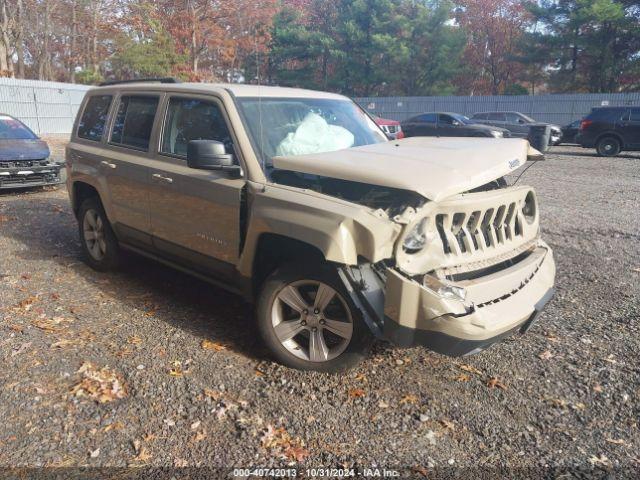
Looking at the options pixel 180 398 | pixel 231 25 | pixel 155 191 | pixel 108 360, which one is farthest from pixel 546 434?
pixel 231 25

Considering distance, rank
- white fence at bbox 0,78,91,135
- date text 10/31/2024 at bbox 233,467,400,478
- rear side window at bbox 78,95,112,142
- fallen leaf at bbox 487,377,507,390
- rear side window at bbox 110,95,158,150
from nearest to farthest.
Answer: date text 10/31/2024 at bbox 233,467,400,478 → fallen leaf at bbox 487,377,507,390 → rear side window at bbox 110,95,158,150 → rear side window at bbox 78,95,112,142 → white fence at bbox 0,78,91,135

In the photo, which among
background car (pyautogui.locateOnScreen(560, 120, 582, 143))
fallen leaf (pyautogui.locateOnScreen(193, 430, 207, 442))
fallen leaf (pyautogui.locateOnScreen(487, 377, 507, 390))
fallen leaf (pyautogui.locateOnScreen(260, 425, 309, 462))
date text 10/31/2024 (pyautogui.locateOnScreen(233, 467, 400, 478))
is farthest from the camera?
background car (pyautogui.locateOnScreen(560, 120, 582, 143))

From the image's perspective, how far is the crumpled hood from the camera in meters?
2.91

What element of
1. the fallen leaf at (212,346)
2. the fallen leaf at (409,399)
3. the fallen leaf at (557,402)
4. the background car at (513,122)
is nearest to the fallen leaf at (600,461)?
the fallen leaf at (557,402)

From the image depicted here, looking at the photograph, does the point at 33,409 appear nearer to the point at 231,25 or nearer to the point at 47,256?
the point at 47,256

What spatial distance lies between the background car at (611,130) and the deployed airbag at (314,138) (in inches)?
653

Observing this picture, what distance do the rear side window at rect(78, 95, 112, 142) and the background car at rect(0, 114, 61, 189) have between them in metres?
5.24

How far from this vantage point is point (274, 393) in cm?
320

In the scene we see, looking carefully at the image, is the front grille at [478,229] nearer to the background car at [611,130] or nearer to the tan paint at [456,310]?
the tan paint at [456,310]

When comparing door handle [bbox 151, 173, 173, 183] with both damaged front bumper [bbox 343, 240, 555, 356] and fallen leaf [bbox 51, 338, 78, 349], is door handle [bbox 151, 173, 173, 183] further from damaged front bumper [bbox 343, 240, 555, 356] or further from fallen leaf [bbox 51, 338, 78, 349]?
damaged front bumper [bbox 343, 240, 555, 356]

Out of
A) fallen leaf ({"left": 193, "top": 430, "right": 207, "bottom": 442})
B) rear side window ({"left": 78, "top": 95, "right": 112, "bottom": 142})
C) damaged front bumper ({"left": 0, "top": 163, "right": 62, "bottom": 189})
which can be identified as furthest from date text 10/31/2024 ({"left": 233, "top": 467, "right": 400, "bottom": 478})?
damaged front bumper ({"left": 0, "top": 163, "right": 62, "bottom": 189})

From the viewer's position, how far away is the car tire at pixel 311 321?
10.4 feet

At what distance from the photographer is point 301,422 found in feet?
9.65

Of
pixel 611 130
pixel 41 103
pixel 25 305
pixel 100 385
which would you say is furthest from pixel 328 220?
pixel 41 103
